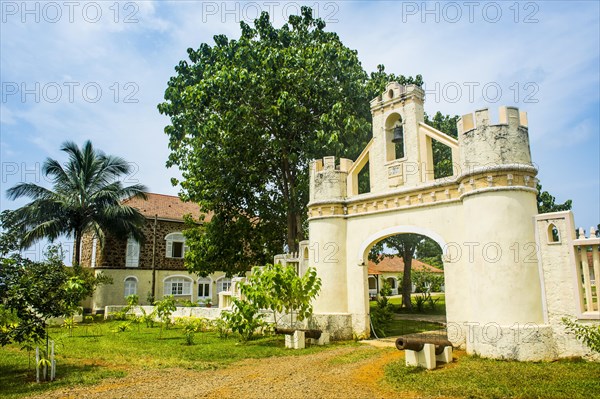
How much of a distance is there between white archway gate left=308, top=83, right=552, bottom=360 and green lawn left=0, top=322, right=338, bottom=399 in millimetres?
2697

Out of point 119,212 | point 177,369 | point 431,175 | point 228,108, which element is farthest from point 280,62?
point 119,212

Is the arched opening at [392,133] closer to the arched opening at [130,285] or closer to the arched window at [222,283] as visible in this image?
the arched opening at [130,285]

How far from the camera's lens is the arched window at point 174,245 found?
29109 mm

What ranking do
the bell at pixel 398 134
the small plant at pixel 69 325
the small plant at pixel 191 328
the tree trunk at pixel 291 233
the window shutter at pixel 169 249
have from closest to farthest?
the bell at pixel 398 134, the small plant at pixel 191 328, the small plant at pixel 69 325, the tree trunk at pixel 291 233, the window shutter at pixel 169 249

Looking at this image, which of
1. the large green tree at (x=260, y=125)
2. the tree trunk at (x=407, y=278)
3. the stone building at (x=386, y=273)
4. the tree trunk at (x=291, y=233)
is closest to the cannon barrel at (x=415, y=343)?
the large green tree at (x=260, y=125)

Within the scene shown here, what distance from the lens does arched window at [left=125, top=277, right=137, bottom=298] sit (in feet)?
88.4

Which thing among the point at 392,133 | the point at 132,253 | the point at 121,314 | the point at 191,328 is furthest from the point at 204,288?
the point at 392,133

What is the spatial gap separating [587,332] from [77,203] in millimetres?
23567

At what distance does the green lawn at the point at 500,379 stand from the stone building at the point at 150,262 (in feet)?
68.7

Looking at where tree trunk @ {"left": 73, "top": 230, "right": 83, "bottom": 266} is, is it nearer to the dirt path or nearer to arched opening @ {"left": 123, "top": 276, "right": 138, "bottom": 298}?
arched opening @ {"left": 123, "top": 276, "right": 138, "bottom": 298}

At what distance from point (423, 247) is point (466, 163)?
1751cm

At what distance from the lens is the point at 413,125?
38.6ft

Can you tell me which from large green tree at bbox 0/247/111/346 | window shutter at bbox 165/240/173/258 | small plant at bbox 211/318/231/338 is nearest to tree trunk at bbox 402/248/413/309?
small plant at bbox 211/318/231/338

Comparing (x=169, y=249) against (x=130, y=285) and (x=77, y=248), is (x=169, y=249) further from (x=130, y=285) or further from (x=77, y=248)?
(x=77, y=248)
